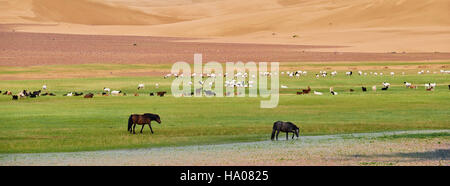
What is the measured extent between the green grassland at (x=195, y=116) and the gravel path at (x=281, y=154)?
184cm

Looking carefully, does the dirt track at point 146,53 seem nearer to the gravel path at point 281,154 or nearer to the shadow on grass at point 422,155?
the gravel path at point 281,154

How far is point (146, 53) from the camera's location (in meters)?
89.1

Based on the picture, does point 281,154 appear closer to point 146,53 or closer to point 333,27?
point 146,53

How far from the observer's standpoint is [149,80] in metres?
58.2

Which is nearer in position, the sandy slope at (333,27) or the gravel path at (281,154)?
the gravel path at (281,154)

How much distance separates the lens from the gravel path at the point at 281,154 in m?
19.3

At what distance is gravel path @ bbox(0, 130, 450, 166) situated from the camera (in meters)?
19.3

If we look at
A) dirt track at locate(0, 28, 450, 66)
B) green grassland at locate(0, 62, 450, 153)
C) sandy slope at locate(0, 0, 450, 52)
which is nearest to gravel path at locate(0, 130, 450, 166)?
green grassland at locate(0, 62, 450, 153)

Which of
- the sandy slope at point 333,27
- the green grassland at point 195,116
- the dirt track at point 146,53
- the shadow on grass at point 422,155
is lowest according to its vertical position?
the shadow on grass at point 422,155

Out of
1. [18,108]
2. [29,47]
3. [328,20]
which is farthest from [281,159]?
[328,20]

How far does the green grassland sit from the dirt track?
1061 inches

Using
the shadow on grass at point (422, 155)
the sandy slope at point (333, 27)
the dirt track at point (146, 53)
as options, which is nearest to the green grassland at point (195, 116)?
the shadow on grass at point (422, 155)

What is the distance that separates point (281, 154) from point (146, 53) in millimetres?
69469
